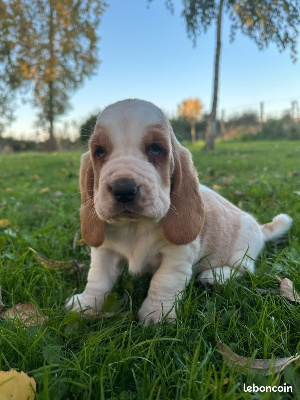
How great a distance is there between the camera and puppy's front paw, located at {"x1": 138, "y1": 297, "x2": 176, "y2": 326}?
157cm

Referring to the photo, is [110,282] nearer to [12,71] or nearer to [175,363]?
[175,363]

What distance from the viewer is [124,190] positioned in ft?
4.63

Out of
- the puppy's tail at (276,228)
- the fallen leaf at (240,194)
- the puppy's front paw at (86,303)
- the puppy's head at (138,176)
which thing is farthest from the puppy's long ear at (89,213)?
the fallen leaf at (240,194)

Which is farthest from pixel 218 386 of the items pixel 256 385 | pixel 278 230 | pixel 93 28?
pixel 93 28

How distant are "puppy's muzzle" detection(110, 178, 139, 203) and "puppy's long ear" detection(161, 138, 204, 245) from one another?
0.35 metres

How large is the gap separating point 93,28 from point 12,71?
642 centimetres

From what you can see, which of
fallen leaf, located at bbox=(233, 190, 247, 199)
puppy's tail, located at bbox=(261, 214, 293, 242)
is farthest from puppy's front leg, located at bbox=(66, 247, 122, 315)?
fallen leaf, located at bbox=(233, 190, 247, 199)

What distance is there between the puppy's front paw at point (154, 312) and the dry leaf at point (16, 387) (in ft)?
2.05

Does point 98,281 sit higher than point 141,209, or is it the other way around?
point 141,209

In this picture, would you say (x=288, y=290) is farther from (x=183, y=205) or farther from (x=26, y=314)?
(x=26, y=314)

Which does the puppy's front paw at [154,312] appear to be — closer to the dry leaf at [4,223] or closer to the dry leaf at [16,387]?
the dry leaf at [16,387]

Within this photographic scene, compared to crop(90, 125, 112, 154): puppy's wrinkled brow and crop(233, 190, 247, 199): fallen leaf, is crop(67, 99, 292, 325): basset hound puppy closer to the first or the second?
crop(90, 125, 112, 154): puppy's wrinkled brow

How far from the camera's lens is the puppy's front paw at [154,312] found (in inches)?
62.0

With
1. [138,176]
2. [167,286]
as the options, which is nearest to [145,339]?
[167,286]
